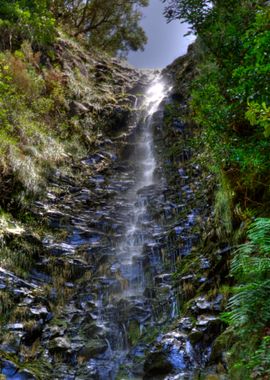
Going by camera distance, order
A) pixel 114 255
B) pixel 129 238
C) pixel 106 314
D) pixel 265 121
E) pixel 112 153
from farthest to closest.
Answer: pixel 112 153
pixel 129 238
pixel 114 255
pixel 106 314
pixel 265 121

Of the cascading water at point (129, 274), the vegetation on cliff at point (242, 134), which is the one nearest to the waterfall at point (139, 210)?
the cascading water at point (129, 274)

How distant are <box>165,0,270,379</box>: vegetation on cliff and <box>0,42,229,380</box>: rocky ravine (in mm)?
1056

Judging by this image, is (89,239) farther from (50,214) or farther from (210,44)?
(210,44)

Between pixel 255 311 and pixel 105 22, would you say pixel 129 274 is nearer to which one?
pixel 255 311

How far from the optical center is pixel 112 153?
1441cm

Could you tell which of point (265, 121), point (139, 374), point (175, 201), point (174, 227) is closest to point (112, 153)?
point (175, 201)

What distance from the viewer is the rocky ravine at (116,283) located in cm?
619

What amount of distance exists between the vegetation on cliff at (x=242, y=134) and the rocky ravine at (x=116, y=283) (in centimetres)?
106

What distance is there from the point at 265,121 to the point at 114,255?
6.18 meters

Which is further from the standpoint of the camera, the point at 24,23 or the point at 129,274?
the point at 24,23

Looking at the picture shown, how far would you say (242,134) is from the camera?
6531mm

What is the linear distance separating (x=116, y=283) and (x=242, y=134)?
393 centimetres

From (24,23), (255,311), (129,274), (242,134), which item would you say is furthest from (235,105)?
(24,23)

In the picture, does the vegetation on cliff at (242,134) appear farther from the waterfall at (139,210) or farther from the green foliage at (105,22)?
the green foliage at (105,22)
